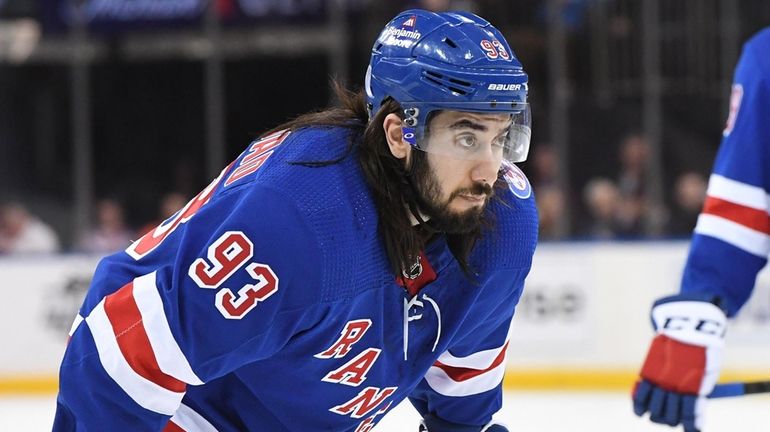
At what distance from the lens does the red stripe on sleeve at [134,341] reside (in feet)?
5.29

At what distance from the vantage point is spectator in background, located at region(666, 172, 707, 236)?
5543mm

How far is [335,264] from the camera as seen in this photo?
1674mm

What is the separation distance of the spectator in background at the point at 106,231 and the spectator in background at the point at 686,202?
2.54m

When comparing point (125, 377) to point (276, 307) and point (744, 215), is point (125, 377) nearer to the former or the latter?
point (276, 307)

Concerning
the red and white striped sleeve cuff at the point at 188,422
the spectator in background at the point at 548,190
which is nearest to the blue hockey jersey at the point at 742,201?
the red and white striped sleeve cuff at the point at 188,422

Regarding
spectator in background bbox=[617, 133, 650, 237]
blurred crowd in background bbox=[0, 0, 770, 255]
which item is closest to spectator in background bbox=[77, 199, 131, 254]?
blurred crowd in background bbox=[0, 0, 770, 255]

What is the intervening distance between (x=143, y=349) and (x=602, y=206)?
4.37m

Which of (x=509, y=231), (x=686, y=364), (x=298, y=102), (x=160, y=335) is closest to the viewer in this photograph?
(x=160, y=335)

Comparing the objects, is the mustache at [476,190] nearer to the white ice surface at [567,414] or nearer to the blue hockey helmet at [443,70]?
the blue hockey helmet at [443,70]

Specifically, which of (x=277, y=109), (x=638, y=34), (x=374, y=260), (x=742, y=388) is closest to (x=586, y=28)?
(x=638, y=34)

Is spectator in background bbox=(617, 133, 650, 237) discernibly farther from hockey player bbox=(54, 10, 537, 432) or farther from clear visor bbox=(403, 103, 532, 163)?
clear visor bbox=(403, 103, 532, 163)

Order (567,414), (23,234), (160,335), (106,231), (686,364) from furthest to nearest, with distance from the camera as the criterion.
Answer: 1. (106,231)
2. (23,234)
3. (567,414)
4. (686,364)
5. (160,335)

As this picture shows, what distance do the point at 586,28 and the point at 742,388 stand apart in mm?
4024

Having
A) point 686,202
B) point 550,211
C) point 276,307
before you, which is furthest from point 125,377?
point 686,202
